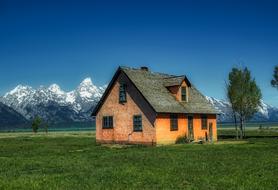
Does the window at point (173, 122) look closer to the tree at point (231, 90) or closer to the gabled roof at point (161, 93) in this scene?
the gabled roof at point (161, 93)

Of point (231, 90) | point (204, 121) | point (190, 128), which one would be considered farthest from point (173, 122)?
point (231, 90)

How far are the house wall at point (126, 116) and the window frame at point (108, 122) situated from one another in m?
0.34

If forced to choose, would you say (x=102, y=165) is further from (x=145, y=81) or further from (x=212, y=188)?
(x=145, y=81)

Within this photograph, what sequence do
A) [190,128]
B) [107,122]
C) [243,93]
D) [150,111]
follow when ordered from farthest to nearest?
[243,93] → [107,122] → [190,128] → [150,111]

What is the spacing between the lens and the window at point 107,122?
46062 mm

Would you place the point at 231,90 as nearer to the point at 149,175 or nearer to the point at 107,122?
the point at 107,122

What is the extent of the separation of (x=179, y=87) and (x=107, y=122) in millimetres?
9196

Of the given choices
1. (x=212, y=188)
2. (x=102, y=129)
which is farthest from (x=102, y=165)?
(x=102, y=129)

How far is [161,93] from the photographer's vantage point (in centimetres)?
4519

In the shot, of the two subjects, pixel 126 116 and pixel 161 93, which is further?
pixel 161 93

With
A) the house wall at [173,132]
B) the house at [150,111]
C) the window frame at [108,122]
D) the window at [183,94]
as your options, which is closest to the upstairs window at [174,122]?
the house at [150,111]

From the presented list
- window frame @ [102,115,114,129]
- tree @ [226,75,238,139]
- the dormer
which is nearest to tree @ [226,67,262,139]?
tree @ [226,75,238,139]

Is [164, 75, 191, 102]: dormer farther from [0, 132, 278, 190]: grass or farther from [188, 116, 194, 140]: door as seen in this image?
[0, 132, 278, 190]: grass

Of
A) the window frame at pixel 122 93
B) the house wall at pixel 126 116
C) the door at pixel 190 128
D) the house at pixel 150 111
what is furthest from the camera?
the door at pixel 190 128
